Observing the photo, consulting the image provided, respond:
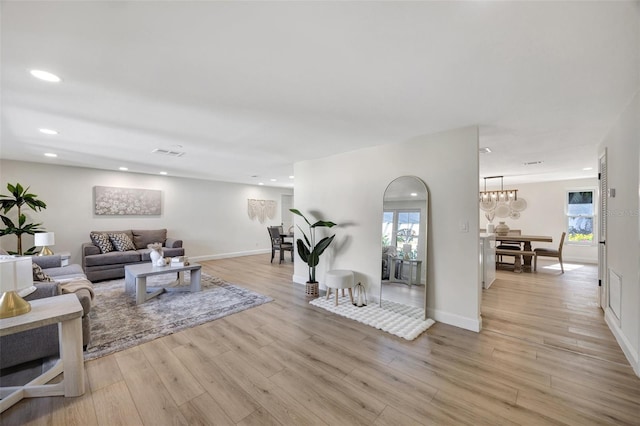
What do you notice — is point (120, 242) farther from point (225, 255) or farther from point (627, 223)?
point (627, 223)

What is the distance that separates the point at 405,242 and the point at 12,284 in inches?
148

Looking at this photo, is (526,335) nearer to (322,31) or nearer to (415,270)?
(415,270)

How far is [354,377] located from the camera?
211 centimetres

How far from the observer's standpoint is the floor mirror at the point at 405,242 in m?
3.38

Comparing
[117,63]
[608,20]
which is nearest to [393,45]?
[608,20]

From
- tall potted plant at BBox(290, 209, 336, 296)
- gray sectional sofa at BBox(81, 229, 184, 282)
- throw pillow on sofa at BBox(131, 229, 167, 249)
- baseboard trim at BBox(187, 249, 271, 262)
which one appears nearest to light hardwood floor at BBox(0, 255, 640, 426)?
tall potted plant at BBox(290, 209, 336, 296)

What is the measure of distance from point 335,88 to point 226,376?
2553 millimetres

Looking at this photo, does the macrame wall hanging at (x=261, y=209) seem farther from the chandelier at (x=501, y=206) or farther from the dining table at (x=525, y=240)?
the dining table at (x=525, y=240)

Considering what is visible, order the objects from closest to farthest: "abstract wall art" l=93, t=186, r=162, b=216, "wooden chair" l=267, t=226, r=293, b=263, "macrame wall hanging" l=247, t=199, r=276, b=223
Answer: "abstract wall art" l=93, t=186, r=162, b=216, "wooden chair" l=267, t=226, r=293, b=263, "macrame wall hanging" l=247, t=199, r=276, b=223

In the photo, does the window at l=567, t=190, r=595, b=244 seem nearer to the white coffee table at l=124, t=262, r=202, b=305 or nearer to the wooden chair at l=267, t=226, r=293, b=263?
the wooden chair at l=267, t=226, r=293, b=263

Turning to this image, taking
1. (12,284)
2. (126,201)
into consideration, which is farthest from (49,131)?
(126,201)

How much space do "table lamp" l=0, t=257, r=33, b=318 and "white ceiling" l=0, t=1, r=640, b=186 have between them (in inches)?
54.5

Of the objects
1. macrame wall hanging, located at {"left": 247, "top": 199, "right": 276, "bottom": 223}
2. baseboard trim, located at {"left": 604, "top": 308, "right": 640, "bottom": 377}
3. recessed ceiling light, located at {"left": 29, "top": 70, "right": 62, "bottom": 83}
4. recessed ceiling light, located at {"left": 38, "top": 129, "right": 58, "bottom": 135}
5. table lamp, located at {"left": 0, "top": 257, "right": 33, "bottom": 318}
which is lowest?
baseboard trim, located at {"left": 604, "top": 308, "right": 640, "bottom": 377}

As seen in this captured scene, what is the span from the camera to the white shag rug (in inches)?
118
